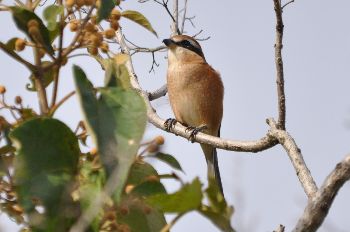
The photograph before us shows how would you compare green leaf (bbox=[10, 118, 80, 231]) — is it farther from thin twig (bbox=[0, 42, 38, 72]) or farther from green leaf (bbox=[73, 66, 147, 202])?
thin twig (bbox=[0, 42, 38, 72])

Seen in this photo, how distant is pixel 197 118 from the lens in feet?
22.5

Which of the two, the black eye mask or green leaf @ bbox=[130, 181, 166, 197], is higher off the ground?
the black eye mask

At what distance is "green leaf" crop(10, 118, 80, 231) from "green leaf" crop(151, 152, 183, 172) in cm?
26

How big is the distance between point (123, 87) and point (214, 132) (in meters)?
5.46

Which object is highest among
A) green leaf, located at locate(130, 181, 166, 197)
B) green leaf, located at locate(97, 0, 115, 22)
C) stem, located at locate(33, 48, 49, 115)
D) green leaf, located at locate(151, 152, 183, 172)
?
green leaf, located at locate(97, 0, 115, 22)

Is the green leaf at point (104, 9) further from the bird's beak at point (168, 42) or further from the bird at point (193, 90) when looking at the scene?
the bird's beak at point (168, 42)

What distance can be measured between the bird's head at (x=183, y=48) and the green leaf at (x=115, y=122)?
→ 18.1ft

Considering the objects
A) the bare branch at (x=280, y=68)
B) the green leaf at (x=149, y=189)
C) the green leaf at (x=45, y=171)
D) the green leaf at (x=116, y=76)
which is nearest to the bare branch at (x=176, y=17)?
the bare branch at (x=280, y=68)

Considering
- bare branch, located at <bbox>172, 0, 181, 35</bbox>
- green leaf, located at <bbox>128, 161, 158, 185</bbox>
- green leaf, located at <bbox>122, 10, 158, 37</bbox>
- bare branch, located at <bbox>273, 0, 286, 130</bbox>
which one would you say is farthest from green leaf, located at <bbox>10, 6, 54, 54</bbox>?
bare branch, located at <bbox>172, 0, 181, 35</bbox>

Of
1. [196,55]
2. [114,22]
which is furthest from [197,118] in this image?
[114,22]

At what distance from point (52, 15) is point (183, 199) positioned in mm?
667

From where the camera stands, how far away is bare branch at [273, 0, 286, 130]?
3.32 meters

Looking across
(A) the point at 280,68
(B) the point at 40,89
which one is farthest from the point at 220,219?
(A) the point at 280,68

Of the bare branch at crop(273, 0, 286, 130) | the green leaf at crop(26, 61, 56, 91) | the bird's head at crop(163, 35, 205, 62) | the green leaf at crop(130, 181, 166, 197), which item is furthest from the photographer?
the bird's head at crop(163, 35, 205, 62)
